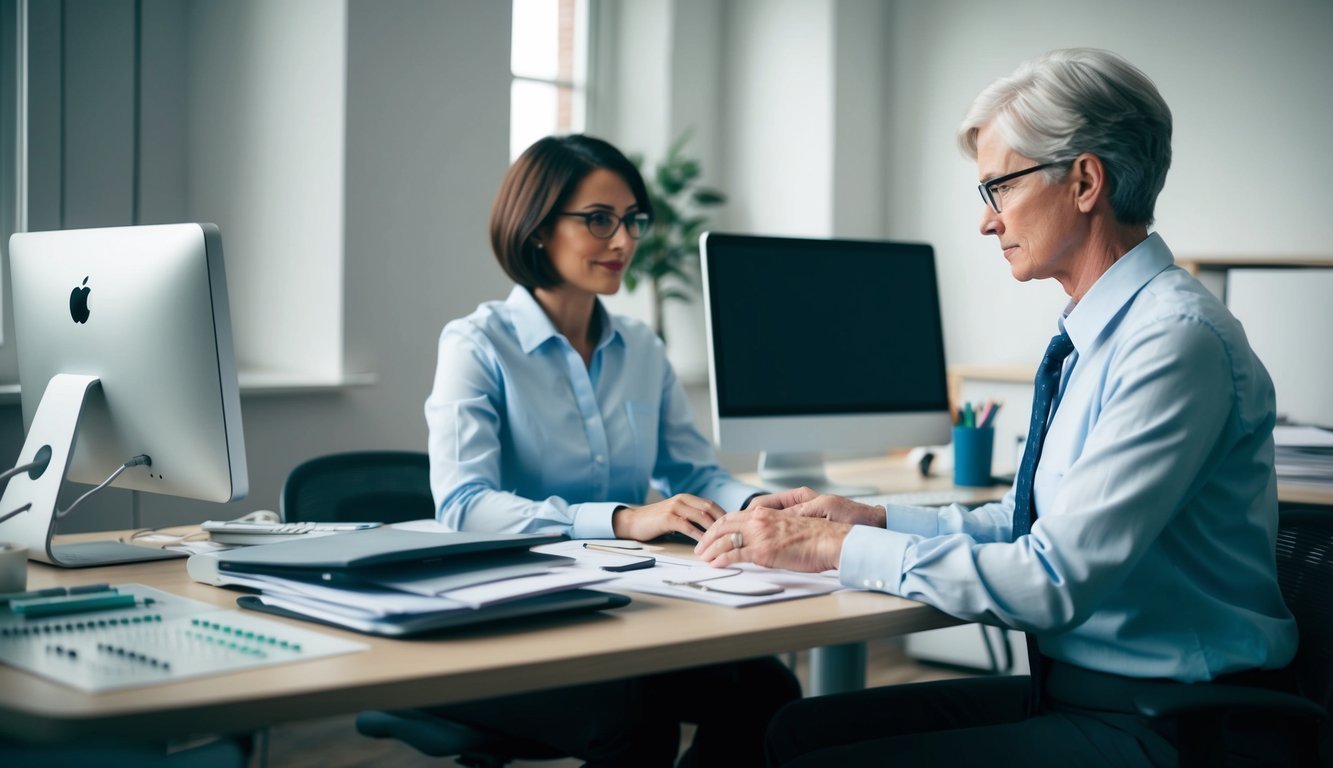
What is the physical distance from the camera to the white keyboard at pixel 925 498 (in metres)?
2.30

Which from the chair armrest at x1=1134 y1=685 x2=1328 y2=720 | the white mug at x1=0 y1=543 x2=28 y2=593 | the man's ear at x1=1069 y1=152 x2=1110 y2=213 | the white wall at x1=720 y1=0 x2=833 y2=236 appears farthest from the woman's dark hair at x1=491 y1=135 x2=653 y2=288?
the white wall at x1=720 y1=0 x2=833 y2=236

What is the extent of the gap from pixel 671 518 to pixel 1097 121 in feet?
2.48

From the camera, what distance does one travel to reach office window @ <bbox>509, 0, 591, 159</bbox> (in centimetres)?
448

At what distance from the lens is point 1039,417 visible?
57.8 inches

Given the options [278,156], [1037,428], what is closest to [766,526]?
[1037,428]

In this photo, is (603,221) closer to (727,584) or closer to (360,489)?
(360,489)

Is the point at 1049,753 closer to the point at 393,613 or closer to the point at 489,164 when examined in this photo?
the point at 393,613

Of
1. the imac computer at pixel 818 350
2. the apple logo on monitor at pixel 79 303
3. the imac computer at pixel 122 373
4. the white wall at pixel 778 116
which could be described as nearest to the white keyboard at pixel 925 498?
the imac computer at pixel 818 350

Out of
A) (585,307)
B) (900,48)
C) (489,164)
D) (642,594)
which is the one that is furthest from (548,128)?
(642,594)

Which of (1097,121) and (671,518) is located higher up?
(1097,121)

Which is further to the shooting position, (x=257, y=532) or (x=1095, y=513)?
(x=257, y=532)

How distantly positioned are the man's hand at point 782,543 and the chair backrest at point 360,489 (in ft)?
2.81

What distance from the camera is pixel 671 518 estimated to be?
1.64 m

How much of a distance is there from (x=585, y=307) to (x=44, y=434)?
1.01 meters
